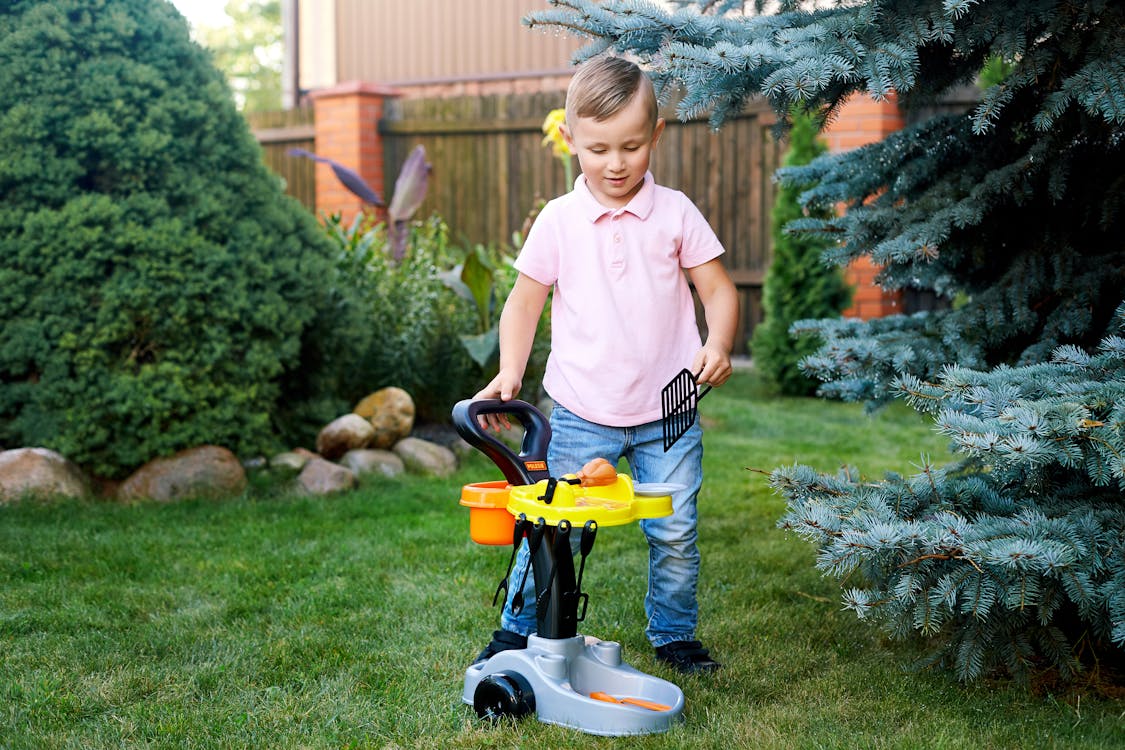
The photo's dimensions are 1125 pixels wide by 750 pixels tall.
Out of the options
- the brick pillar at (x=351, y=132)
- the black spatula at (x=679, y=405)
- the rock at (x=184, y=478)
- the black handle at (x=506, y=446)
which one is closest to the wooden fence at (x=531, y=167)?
the brick pillar at (x=351, y=132)

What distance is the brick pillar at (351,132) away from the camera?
36.9 feet

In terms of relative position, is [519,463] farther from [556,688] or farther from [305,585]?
Result: [305,585]

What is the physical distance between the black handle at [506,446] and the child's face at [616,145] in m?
0.58

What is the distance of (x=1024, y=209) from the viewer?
11.2ft

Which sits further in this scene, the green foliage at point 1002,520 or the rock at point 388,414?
the rock at point 388,414

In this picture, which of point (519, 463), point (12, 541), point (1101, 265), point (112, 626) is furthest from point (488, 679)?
point (12, 541)

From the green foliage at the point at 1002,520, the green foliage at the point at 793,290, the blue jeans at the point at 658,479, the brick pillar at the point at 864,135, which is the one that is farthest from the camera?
the brick pillar at the point at 864,135

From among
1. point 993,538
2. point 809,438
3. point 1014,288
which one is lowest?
point 809,438

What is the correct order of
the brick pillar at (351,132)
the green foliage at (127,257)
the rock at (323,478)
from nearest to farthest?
1. the green foliage at (127,257)
2. the rock at (323,478)
3. the brick pillar at (351,132)

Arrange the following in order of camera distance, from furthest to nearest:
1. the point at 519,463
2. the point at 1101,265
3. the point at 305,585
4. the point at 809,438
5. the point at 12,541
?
the point at 809,438
the point at 12,541
the point at 305,585
the point at 1101,265
the point at 519,463

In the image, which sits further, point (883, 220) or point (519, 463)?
point (883, 220)

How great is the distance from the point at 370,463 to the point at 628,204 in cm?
293

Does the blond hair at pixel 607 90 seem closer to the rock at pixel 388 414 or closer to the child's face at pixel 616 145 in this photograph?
the child's face at pixel 616 145

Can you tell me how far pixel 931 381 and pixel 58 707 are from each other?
7.78 feet
